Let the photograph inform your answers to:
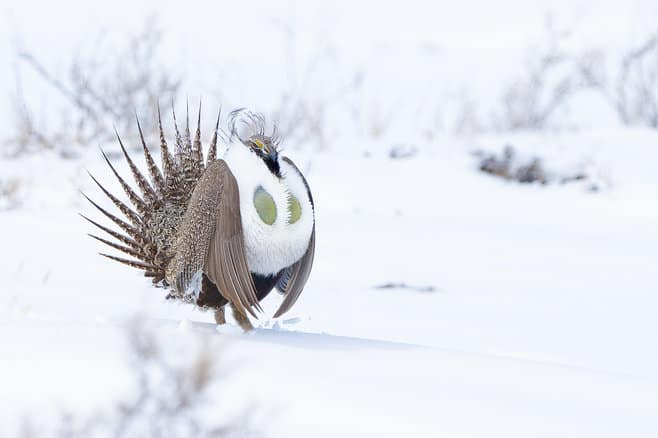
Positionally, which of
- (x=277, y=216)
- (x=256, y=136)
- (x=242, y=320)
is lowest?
(x=242, y=320)

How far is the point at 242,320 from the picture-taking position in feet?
9.25

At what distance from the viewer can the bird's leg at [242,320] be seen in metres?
2.79

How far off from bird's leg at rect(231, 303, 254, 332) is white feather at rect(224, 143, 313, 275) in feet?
0.50

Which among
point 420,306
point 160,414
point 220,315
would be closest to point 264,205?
point 220,315

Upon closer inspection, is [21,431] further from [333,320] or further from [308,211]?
[333,320]

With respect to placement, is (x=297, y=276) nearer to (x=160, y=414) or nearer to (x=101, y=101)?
(x=160, y=414)

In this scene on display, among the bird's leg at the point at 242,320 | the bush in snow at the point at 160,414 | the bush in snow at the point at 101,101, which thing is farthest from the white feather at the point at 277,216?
the bush in snow at the point at 101,101

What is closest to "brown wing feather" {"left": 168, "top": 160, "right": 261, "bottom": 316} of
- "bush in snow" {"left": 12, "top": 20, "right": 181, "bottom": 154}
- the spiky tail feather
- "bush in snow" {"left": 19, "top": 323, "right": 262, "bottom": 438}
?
the spiky tail feather

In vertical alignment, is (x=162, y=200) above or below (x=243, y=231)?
above

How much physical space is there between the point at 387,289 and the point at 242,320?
65.3 inches

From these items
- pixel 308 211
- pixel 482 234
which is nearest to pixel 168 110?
pixel 482 234

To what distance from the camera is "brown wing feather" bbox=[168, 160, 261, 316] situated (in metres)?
2.60

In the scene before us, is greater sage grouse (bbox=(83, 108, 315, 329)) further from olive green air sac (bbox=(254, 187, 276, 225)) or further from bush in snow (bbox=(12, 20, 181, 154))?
bush in snow (bbox=(12, 20, 181, 154))

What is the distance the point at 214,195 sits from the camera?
2629 millimetres
